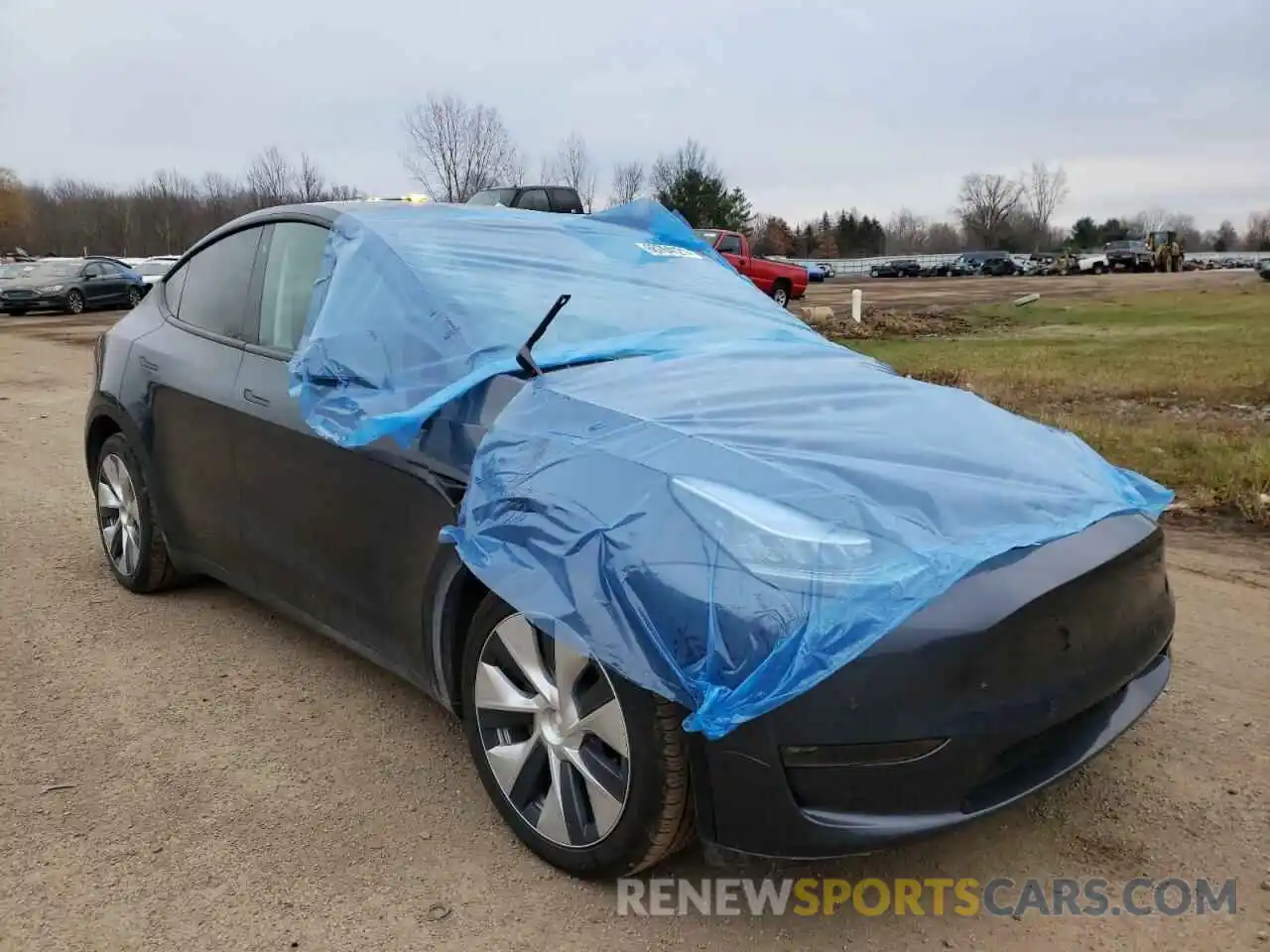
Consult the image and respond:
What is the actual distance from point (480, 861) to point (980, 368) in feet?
33.1

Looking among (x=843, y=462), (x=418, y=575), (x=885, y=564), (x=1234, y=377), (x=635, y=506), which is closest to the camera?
(x=885, y=564)

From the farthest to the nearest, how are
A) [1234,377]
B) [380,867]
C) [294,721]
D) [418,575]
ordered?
1. [1234,377]
2. [294,721]
3. [418,575]
4. [380,867]

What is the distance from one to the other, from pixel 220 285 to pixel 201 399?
1.70 ft

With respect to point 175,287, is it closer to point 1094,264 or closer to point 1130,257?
point 1130,257

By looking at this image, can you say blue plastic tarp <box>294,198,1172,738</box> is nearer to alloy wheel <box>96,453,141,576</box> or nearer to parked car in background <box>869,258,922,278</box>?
alloy wheel <box>96,453,141,576</box>

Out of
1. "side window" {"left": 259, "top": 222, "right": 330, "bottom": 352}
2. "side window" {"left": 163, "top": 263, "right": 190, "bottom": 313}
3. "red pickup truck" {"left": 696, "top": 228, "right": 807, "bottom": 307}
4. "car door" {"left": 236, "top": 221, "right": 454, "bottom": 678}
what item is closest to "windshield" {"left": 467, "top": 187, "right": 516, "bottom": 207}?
"red pickup truck" {"left": 696, "top": 228, "right": 807, "bottom": 307}

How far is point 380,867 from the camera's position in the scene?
2.66m

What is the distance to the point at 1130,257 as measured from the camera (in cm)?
5553

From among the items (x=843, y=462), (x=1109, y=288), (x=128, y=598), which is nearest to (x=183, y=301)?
(x=128, y=598)

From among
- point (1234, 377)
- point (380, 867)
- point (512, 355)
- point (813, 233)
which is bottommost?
point (380, 867)

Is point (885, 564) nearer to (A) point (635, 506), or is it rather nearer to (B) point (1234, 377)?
(A) point (635, 506)

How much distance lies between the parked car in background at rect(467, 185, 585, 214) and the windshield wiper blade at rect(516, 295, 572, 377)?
45.2ft

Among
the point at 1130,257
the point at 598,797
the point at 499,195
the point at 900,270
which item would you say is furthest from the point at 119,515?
the point at 1130,257

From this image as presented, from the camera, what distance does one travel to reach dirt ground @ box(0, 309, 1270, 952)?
2.42 meters
